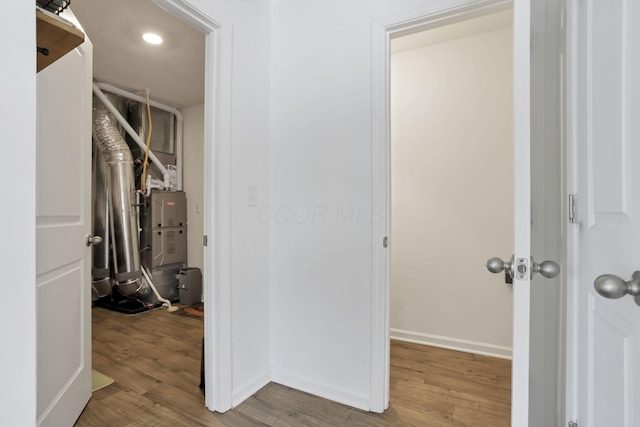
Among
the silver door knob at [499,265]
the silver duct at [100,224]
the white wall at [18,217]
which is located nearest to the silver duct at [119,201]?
the silver duct at [100,224]

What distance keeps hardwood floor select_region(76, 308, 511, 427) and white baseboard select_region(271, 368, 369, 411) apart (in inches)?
1.3

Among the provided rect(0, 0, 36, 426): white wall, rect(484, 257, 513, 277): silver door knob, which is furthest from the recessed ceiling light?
rect(484, 257, 513, 277): silver door knob

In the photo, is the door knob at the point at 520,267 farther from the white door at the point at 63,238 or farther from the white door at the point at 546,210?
the white door at the point at 63,238

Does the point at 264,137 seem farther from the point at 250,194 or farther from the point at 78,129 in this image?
the point at 78,129

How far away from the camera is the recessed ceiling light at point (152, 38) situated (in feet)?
8.00

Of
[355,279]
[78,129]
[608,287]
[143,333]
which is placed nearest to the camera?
[608,287]

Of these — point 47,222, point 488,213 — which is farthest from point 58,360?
point 488,213

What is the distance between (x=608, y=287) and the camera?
0.54m

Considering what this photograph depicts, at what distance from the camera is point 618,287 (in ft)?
1.74

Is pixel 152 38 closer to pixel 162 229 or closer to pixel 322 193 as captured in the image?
pixel 322 193

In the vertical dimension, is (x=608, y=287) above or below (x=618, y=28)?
below

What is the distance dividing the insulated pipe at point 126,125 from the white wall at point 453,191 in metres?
2.83

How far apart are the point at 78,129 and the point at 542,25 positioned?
6.76ft

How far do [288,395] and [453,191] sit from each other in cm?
190
